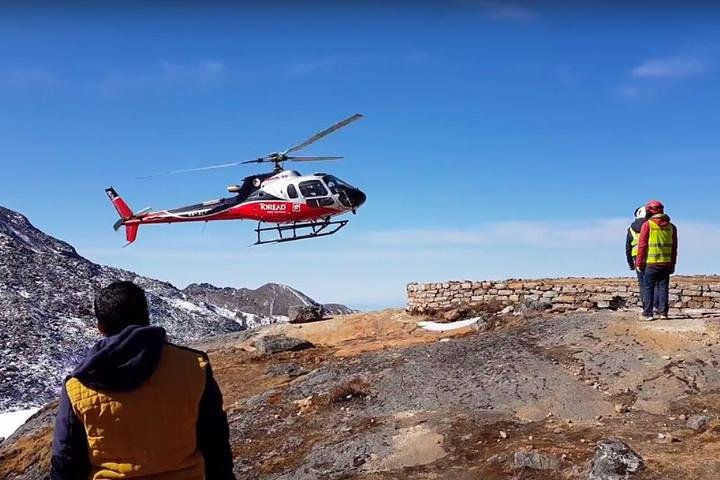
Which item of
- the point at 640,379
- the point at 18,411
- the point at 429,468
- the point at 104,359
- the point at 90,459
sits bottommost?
the point at 18,411

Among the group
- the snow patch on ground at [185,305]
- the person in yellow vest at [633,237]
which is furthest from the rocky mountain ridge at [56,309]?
the person in yellow vest at [633,237]

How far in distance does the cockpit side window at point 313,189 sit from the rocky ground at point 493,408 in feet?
21.5

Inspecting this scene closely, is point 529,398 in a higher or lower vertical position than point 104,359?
lower

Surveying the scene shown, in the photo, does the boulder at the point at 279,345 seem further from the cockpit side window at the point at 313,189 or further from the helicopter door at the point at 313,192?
the cockpit side window at the point at 313,189

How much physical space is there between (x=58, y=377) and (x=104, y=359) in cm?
Answer: 2836

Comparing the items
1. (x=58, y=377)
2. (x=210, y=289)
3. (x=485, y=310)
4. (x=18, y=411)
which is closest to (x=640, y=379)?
(x=485, y=310)

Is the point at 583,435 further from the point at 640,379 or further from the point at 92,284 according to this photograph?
the point at 92,284

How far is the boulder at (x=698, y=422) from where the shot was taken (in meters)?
8.59

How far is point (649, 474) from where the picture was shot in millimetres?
7152

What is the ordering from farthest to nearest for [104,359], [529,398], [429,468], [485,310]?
[485,310] → [529,398] → [429,468] → [104,359]

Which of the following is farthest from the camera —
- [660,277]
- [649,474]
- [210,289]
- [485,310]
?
[210,289]

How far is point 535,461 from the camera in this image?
7828 millimetres

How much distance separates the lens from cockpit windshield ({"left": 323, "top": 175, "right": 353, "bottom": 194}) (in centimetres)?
2080

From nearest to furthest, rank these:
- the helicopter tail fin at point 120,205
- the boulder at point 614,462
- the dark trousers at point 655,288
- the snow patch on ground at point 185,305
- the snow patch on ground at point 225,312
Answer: the boulder at point 614,462, the dark trousers at point 655,288, the helicopter tail fin at point 120,205, the snow patch on ground at point 185,305, the snow patch on ground at point 225,312
